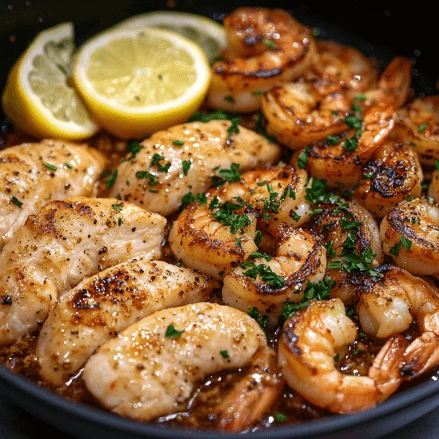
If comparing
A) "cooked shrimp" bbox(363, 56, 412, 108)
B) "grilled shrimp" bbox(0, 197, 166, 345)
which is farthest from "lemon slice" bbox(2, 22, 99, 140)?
"cooked shrimp" bbox(363, 56, 412, 108)

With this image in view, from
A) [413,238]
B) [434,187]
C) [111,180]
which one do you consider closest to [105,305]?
[111,180]

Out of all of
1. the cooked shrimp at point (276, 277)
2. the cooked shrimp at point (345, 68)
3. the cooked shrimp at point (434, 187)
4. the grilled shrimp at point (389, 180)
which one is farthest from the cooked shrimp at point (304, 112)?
the cooked shrimp at point (276, 277)

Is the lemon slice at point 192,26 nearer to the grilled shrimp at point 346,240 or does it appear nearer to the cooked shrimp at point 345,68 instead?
the cooked shrimp at point 345,68

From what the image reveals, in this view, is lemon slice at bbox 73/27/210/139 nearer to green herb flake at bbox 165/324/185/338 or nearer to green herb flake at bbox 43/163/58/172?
green herb flake at bbox 43/163/58/172

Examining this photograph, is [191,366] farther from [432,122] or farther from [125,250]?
[432,122]

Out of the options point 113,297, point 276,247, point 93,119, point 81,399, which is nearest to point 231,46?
point 93,119

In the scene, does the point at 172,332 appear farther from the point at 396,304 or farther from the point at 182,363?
the point at 396,304
